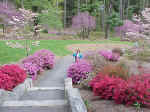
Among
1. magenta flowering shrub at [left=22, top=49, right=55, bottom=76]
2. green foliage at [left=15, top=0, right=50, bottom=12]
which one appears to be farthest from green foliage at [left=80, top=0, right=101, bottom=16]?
magenta flowering shrub at [left=22, top=49, right=55, bottom=76]

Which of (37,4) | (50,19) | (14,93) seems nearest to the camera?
(14,93)

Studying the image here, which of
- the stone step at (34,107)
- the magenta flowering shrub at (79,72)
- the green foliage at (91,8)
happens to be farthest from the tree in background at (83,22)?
the stone step at (34,107)

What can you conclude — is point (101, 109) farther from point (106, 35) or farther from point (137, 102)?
point (106, 35)

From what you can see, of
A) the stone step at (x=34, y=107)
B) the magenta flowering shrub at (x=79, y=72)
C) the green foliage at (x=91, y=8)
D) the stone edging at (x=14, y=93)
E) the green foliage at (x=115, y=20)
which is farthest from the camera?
the green foliage at (x=91, y=8)

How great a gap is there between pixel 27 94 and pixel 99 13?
41902 mm

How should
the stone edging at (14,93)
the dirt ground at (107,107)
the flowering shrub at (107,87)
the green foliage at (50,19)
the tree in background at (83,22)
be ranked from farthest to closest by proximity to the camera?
the green foliage at (50,19)
the tree in background at (83,22)
the stone edging at (14,93)
the flowering shrub at (107,87)
the dirt ground at (107,107)

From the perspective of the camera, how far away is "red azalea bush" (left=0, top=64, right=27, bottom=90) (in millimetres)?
6027

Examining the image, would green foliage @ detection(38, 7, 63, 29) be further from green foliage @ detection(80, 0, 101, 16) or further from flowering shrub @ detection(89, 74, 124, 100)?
flowering shrub @ detection(89, 74, 124, 100)

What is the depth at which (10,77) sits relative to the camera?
642 centimetres

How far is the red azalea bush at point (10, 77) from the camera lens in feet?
19.8

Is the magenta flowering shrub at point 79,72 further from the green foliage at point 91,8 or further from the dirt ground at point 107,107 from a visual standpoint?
the green foliage at point 91,8

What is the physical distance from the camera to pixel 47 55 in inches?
540

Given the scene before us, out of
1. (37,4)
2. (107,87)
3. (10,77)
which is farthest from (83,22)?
(107,87)

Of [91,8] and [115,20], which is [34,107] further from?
[91,8]
